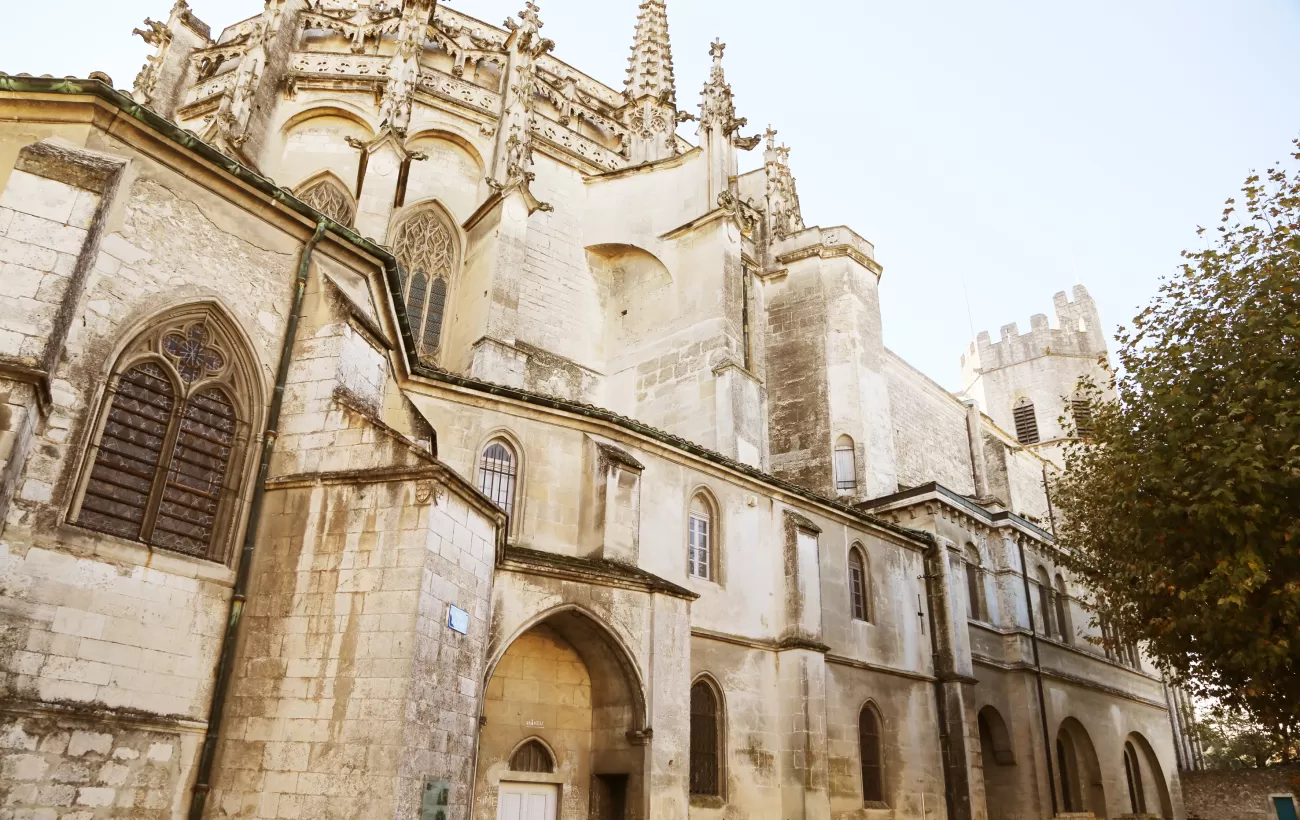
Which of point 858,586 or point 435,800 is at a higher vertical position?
point 858,586

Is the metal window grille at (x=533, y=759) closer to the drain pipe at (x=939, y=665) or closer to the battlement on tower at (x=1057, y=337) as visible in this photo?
the drain pipe at (x=939, y=665)

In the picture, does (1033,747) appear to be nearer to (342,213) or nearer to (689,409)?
(689,409)

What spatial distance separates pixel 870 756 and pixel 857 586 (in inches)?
123

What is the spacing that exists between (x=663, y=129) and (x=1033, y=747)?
710 inches

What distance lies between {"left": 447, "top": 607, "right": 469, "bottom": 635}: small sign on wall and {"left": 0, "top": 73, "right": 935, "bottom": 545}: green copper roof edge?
4044 millimetres

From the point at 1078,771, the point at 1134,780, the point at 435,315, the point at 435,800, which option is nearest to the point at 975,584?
the point at 1078,771

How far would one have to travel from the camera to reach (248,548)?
8648mm

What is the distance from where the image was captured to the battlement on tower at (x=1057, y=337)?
43594 millimetres

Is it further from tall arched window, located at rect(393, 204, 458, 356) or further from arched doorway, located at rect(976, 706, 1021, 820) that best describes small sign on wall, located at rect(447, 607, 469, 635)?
arched doorway, located at rect(976, 706, 1021, 820)

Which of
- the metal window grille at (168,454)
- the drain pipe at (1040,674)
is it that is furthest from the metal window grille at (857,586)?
the metal window grille at (168,454)

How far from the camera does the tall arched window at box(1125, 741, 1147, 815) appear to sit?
2530 centimetres

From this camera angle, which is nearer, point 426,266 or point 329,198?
point 329,198

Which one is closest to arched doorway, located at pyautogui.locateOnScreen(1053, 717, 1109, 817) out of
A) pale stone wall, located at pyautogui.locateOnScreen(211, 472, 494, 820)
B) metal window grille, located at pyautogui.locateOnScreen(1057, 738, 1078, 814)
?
metal window grille, located at pyautogui.locateOnScreen(1057, 738, 1078, 814)

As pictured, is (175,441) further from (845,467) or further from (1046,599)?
(1046,599)
